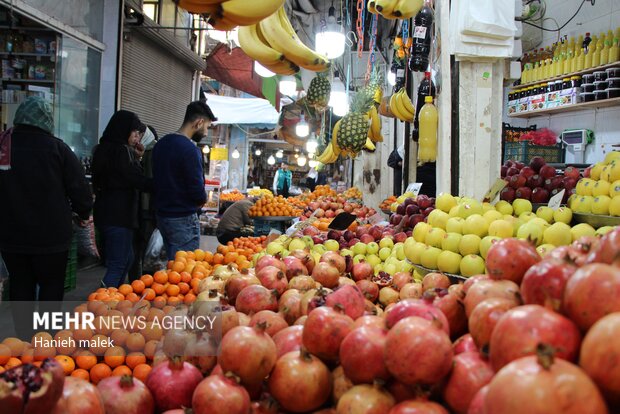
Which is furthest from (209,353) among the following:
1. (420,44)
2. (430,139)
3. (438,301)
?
(420,44)

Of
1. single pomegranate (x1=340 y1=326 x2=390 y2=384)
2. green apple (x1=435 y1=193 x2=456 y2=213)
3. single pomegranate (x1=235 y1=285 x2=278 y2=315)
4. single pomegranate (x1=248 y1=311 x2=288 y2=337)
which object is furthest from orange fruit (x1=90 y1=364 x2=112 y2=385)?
green apple (x1=435 y1=193 x2=456 y2=213)

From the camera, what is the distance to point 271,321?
1.72 metres

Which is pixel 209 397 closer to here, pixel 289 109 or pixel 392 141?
pixel 392 141

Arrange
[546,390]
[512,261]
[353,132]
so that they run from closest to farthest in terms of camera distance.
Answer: [546,390] → [512,261] → [353,132]

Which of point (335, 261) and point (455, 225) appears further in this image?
point (455, 225)

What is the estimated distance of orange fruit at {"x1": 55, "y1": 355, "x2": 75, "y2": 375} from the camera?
87.4 inches

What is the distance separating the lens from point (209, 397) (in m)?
1.27

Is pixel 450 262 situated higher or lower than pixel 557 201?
lower

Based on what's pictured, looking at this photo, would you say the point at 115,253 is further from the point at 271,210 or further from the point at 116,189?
the point at 271,210

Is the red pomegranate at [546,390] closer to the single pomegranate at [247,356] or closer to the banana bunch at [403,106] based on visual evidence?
the single pomegranate at [247,356]

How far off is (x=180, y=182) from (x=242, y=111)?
8385 mm

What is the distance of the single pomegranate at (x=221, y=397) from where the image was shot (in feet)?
4.14

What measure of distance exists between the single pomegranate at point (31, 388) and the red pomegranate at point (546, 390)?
963mm

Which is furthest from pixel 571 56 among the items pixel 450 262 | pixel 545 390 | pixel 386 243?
pixel 545 390
